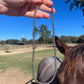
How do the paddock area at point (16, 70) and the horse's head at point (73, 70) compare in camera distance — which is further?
the paddock area at point (16, 70)

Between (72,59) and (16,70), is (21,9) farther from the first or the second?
(16,70)

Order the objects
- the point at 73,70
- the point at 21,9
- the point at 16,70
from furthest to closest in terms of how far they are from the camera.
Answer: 1. the point at 16,70
2. the point at 21,9
3. the point at 73,70

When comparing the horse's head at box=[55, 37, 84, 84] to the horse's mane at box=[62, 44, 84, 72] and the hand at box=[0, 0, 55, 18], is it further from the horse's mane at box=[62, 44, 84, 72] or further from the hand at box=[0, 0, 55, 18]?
the hand at box=[0, 0, 55, 18]

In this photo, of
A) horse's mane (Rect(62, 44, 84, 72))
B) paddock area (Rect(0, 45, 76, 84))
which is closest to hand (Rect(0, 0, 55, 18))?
paddock area (Rect(0, 45, 76, 84))

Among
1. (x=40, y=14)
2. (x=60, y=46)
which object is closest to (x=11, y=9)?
(x=40, y=14)

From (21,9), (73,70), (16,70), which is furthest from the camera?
(16,70)

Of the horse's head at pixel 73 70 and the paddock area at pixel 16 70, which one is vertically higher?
the horse's head at pixel 73 70

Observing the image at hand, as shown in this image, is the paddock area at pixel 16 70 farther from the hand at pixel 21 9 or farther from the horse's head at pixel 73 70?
the horse's head at pixel 73 70

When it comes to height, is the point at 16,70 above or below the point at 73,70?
below

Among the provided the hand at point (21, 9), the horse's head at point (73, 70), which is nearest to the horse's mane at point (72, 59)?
the horse's head at point (73, 70)

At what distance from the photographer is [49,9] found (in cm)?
99

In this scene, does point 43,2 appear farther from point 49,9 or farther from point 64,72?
point 64,72

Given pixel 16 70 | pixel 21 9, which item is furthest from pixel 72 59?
pixel 16 70

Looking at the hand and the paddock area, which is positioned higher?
the hand
